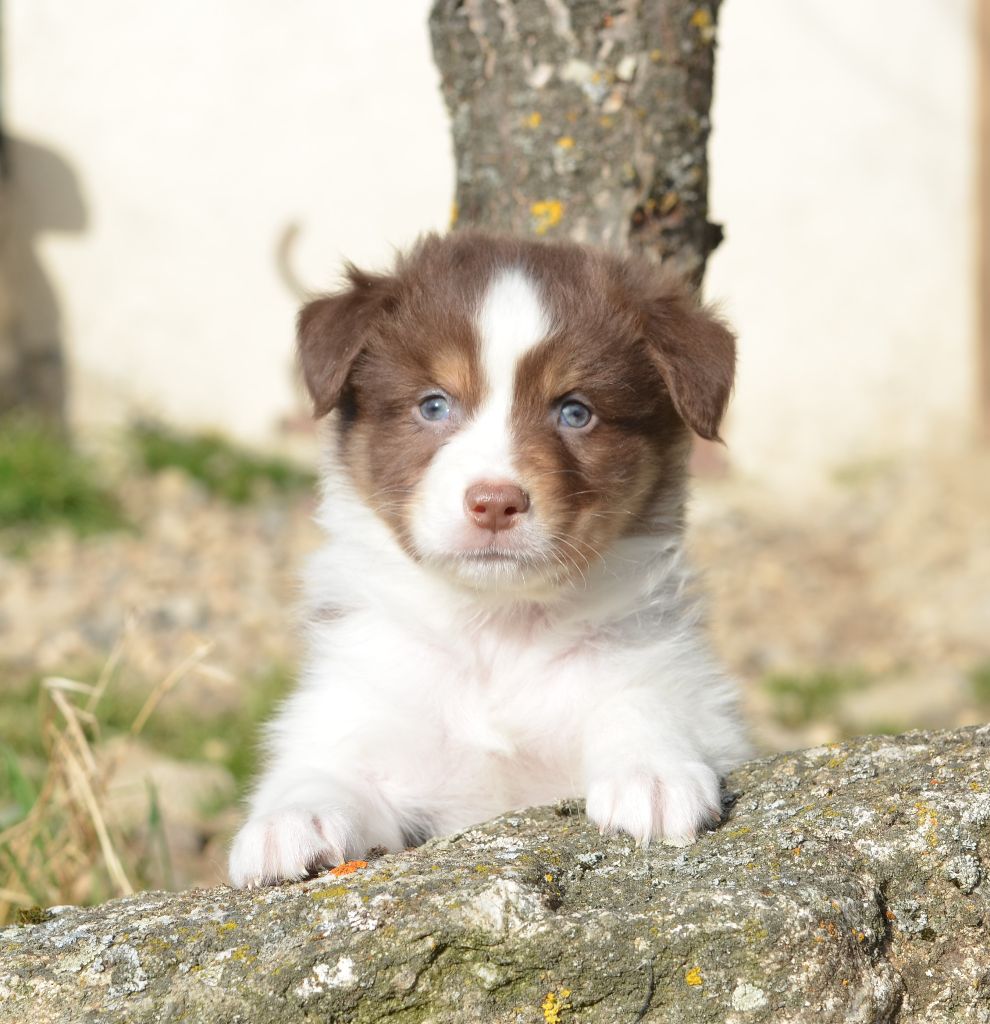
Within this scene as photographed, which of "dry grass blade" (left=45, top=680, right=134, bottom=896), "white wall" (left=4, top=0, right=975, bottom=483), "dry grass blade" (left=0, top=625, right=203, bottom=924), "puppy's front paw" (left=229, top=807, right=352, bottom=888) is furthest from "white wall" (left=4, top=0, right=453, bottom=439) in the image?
"puppy's front paw" (left=229, top=807, right=352, bottom=888)

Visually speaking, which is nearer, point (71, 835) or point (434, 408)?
point (434, 408)

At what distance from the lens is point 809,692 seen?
666 cm

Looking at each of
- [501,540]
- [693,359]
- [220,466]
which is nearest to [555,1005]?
[501,540]

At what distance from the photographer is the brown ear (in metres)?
3.22

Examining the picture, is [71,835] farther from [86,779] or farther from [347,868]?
[347,868]

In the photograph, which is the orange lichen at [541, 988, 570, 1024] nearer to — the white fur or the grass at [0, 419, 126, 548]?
the white fur

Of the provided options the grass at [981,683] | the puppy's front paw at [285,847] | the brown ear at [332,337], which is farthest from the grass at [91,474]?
the puppy's front paw at [285,847]

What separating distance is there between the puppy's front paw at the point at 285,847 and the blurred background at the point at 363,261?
209 inches

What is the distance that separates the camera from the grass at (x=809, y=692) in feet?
21.0

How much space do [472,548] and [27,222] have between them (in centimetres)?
720

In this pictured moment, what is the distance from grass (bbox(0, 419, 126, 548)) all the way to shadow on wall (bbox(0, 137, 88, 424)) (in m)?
0.79

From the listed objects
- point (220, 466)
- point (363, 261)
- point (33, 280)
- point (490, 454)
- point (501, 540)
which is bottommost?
point (220, 466)

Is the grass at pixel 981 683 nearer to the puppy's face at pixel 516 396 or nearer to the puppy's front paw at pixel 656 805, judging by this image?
the puppy's face at pixel 516 396

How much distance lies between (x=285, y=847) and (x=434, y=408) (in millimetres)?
1100
